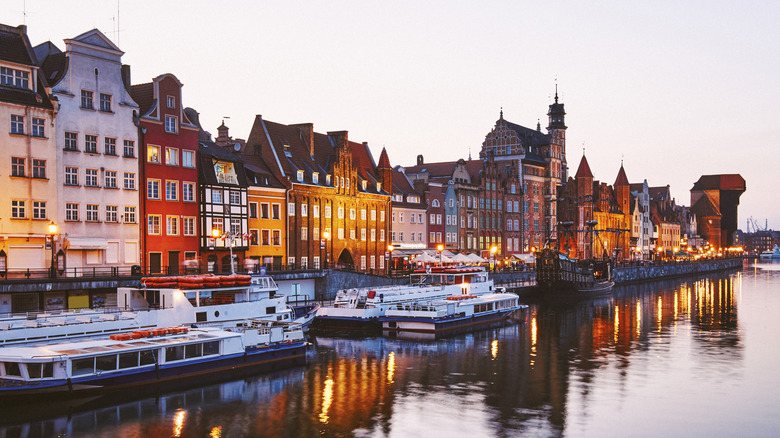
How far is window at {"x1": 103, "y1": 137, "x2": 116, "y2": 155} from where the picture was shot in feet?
203

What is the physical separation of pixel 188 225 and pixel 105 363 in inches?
1272

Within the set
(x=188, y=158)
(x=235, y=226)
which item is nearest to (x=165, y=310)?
(x=188, y=158)

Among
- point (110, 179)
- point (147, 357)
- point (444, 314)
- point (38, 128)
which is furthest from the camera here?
point (110, 179)

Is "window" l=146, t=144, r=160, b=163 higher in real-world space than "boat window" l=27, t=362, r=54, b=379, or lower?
higher

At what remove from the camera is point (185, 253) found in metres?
67.9

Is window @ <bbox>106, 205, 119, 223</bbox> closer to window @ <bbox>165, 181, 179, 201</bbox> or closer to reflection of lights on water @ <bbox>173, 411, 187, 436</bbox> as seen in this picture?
window @ <bbox>165, 181, 179, 201</bbox>

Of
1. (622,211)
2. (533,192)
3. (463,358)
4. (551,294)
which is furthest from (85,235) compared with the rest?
(622,211)

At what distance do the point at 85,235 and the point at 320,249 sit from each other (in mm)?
27827

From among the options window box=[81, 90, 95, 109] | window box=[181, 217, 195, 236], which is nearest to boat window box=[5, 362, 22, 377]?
window box=[81, 90, 95, 109]

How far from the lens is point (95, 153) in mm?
60781

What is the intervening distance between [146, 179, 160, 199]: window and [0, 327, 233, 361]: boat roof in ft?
80.8

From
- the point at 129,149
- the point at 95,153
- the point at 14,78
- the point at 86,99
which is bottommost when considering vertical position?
the point at 95,153

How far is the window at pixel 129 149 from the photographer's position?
207ft

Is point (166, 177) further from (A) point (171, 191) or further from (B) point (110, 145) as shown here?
(B) point (110, 145)
